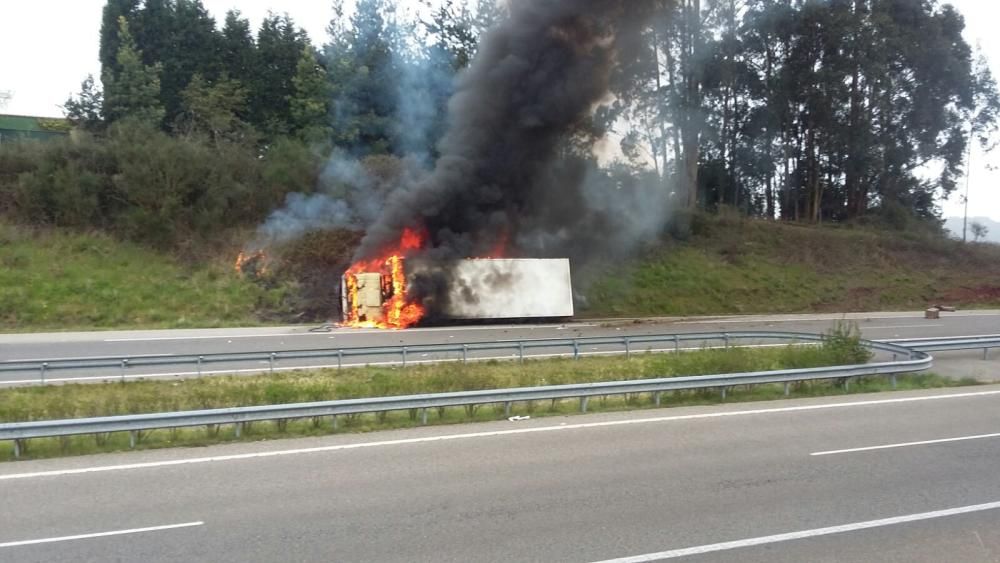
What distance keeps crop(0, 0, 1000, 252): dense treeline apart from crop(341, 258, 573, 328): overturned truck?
5.76m

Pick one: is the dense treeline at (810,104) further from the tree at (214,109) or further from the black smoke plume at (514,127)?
the tree at (214,109)

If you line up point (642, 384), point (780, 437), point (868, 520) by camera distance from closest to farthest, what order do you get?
1. point (868, 520)
2. point (780, 437)
3. point (642, 384)

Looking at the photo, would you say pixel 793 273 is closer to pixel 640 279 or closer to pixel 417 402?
pixel 640 279

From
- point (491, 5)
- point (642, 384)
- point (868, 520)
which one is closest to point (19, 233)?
point (491, 5)

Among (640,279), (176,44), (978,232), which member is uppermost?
(176,44)

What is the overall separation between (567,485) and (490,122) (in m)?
22.5

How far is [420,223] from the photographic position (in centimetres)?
2909

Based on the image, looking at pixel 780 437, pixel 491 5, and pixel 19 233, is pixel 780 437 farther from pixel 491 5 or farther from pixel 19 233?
pixel 19 233

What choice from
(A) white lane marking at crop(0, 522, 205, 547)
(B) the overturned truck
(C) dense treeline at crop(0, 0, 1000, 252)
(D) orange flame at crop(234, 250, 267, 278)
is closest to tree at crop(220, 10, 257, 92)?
(C) dense treeline at crop(0, 0, 1000, 252)

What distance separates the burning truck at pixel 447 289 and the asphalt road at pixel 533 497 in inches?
621

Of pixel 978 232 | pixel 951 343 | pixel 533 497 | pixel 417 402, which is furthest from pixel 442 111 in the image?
pixel 978 232

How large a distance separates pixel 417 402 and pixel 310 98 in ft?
106

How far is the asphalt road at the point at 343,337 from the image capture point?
716 inches

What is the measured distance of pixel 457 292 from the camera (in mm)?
27625
